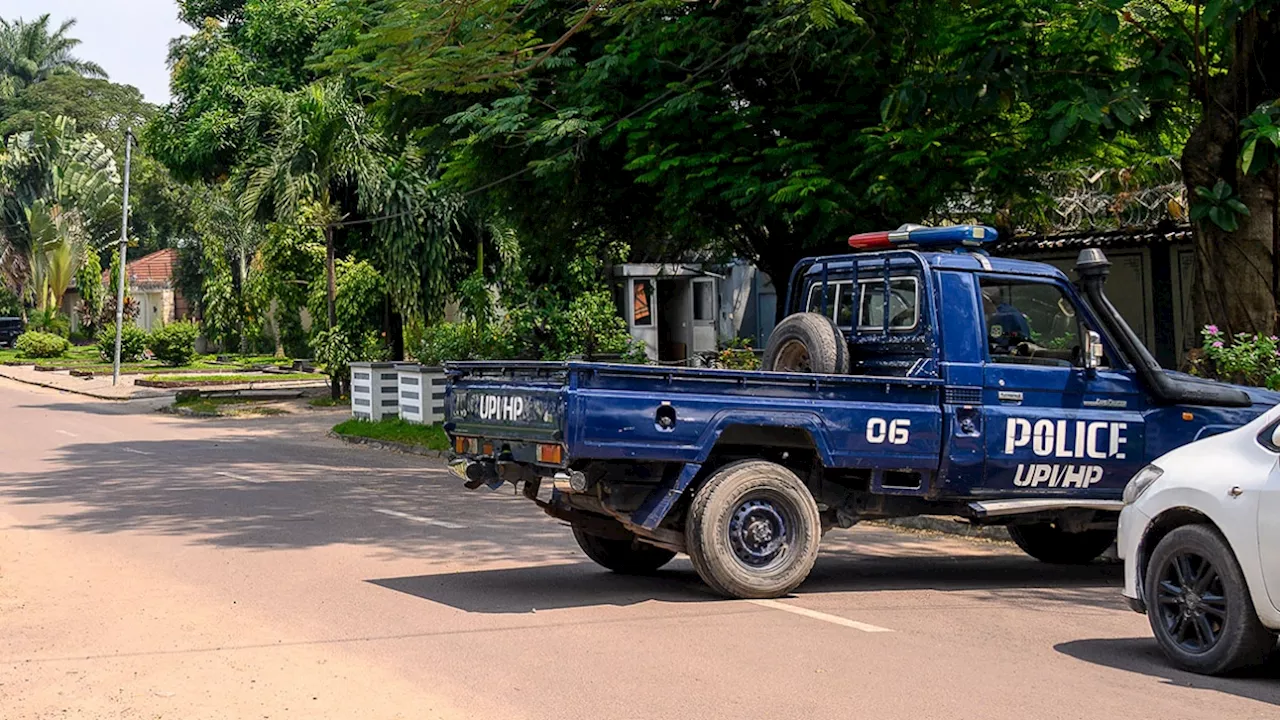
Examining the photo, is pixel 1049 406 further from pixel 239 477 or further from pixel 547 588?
pixel 239 477

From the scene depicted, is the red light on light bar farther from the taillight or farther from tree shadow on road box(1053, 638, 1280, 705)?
tree shadow on road box(1053, 638, 1280, 705)

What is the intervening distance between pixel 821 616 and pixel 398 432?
1650 centimetres

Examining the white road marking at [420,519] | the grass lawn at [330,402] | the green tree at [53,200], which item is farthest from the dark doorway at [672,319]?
the green tree at [53,200]

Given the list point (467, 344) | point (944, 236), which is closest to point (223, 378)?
point (467, 344)

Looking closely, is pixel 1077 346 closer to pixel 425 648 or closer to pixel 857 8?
pixel 425 648

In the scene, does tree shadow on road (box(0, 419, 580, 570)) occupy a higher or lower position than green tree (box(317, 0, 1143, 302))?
lower

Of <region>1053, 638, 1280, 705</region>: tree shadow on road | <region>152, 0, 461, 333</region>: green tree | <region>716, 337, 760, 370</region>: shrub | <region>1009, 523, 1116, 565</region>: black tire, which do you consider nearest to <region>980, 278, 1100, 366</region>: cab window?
<region>1009, 523, 1116, 565</region>: black tire

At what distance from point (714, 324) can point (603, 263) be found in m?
9.94

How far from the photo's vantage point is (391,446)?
23562 mm

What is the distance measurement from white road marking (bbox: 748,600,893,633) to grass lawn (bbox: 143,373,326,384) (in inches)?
1388

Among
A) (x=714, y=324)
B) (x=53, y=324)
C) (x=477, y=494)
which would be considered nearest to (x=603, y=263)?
(x=714, y=324)

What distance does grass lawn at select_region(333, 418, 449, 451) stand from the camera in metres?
22.8

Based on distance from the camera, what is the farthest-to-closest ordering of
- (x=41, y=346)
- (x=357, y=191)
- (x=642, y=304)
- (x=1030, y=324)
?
1. (x=41, y=346)
2. (x=642, y=304)
3. (x=357, y=191)
4. (x=1030, y=324)

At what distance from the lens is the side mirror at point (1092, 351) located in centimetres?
977
